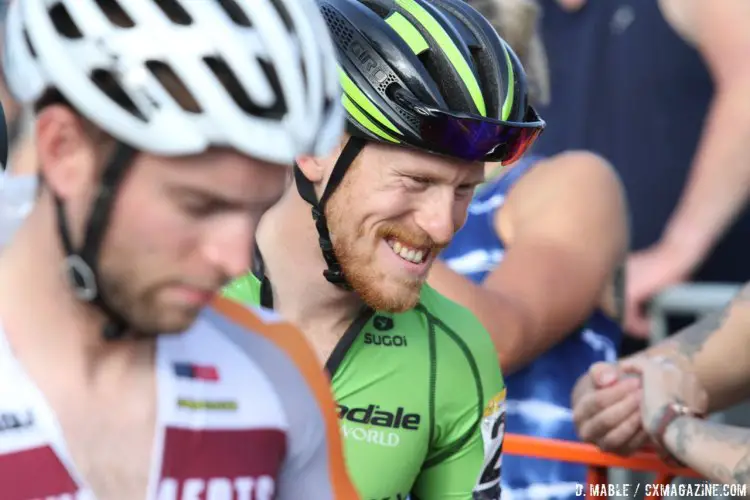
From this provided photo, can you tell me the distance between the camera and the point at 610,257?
450 cm

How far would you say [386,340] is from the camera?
354 cm

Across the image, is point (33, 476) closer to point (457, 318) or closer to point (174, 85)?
point (174, 85)

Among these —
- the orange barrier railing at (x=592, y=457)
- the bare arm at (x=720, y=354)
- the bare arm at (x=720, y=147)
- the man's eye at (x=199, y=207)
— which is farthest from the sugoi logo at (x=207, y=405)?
the bare arm at (x=720, y=147)

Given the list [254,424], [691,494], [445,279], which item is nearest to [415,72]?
[445,279]

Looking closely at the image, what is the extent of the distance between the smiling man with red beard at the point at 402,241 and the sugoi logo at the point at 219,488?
105cm

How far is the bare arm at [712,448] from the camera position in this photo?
3.55 m

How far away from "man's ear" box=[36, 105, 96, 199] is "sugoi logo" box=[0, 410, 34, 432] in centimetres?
33

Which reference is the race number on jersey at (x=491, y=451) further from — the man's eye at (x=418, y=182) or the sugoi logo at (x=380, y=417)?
the man's eye at (x=418, y=182)

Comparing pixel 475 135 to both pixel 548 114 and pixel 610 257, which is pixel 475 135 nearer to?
pixel 610 257

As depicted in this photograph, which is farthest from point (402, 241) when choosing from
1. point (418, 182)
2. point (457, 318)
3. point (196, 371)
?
point (196, 371)

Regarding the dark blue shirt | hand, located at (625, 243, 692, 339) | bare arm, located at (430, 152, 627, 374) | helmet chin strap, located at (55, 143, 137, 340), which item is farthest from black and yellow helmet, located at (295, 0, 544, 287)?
the dark blue shirt

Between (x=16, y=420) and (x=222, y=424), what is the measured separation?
1.16ft

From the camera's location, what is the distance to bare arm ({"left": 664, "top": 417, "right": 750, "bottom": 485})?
355cm

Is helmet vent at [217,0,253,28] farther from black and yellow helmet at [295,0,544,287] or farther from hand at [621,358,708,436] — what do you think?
hand at [621,358,708,436]
